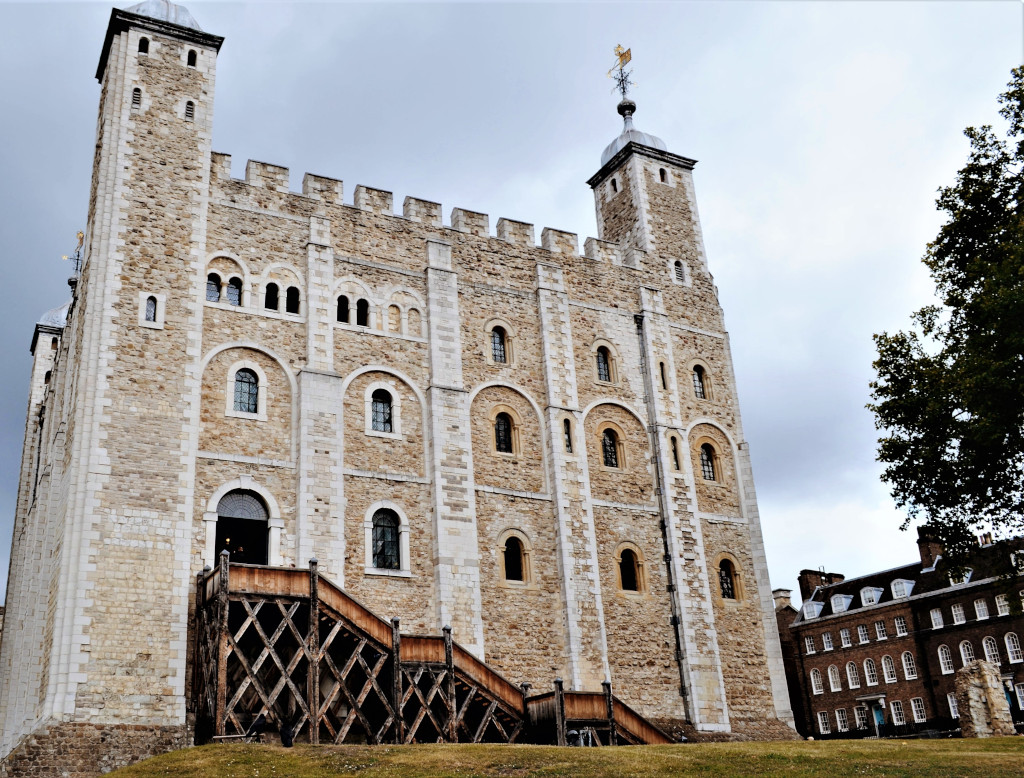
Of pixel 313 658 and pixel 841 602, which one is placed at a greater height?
pixel 841 602

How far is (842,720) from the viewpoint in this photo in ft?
178

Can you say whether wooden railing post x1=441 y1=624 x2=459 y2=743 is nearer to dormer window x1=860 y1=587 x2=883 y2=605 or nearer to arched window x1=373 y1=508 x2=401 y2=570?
arched window x1=373 y1=508 x2=401 y2=570

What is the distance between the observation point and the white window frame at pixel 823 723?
54.8 m

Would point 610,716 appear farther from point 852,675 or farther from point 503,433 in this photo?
point 852,675

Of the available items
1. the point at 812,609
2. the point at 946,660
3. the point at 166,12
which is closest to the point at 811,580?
the point at 812,609

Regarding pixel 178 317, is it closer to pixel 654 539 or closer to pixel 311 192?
pixel 311 192

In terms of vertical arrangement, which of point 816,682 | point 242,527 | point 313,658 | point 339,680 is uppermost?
point 242,527

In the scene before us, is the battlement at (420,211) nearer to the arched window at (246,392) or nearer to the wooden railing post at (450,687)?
the arched window at (246,392)

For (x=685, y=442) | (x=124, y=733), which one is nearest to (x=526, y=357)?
(x=685, y=442)

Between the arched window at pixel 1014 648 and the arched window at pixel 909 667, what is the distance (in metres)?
4.89

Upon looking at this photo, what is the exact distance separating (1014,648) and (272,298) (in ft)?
124

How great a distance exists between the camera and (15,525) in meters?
33.9

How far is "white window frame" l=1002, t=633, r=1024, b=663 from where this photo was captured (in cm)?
4712

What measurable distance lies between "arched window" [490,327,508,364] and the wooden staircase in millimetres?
10453
